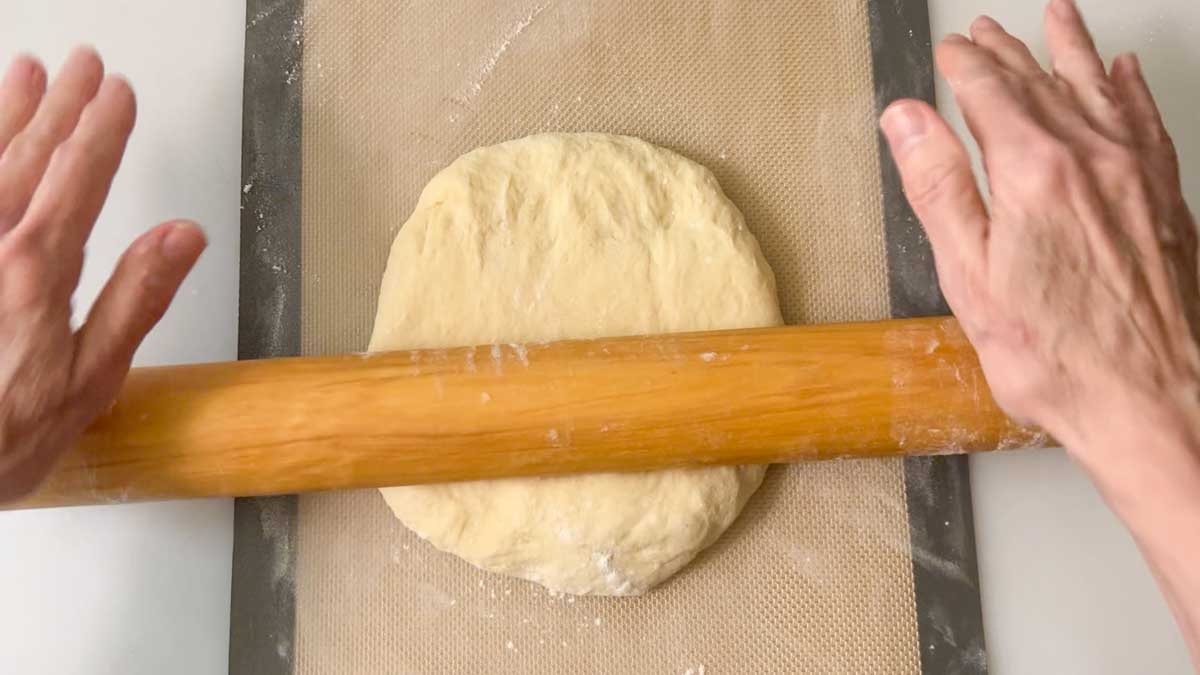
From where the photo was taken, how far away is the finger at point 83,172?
2.88 ft

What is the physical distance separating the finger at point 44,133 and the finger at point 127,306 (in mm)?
114

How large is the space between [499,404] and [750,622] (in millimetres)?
543

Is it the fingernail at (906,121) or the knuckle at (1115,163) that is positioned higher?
the fingernail at (906,121)

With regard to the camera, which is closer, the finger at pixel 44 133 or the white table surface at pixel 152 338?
the finger at pixel 44 133

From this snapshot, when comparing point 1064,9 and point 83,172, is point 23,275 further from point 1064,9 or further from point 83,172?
point 1064,9

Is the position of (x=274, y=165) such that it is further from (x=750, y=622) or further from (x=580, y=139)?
(x=750, y=622)

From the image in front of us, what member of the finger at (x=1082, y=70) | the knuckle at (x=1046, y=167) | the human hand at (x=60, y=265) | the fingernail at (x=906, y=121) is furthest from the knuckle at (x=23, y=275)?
the finger at (x=1082, y=70)

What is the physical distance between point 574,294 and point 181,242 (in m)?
0.52

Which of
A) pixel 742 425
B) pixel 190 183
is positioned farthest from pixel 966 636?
pixel 190 183

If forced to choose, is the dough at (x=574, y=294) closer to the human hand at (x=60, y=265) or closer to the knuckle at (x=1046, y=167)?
the human hand at (x=60, y=265)

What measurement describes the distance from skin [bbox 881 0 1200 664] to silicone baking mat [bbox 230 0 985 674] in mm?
478

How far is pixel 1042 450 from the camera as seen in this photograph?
1.36m

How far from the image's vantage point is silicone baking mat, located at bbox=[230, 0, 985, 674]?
4.12 feet

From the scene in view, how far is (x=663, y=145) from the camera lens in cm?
140
